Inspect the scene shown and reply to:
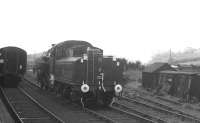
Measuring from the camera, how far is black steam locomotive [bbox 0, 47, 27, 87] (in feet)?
84.7

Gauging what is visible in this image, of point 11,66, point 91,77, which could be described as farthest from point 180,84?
point 11,66

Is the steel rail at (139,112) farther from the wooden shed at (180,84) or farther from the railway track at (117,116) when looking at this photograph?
the wooden shed at (180,84)

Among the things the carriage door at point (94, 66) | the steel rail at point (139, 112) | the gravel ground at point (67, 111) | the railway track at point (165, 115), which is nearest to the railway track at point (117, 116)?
the gravel ground at point (67, 111)

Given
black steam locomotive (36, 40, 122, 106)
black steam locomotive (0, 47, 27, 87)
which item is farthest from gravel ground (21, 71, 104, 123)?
black steam locomotive (0, 47, 27, 87)

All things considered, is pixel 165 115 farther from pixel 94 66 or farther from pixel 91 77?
pixel 94 66

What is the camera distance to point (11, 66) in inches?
1027

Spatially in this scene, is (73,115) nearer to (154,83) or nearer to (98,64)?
(98,64)

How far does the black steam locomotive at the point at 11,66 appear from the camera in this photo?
25828mm

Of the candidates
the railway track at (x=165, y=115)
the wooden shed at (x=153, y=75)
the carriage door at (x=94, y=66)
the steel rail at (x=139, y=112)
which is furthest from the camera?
the wooden shed at (x=153, y=75)

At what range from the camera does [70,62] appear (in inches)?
638

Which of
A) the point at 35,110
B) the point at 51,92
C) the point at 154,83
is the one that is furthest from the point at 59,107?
the point at 154,83

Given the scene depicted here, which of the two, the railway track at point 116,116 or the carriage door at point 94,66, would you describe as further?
the carriage door at point 94,66

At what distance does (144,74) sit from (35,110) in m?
15.5

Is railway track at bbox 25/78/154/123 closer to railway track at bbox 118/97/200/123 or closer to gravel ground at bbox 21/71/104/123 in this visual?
gravel ground at bbox 21/71/104/123
